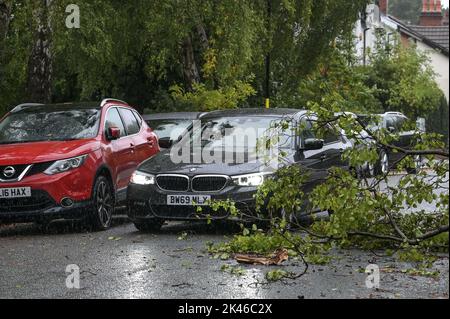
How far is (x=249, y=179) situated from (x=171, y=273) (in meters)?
2.92

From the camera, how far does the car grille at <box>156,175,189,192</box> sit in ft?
36.6

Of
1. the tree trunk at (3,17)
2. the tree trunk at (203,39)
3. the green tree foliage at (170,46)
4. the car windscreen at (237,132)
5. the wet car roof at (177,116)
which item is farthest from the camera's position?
the tree trunk at (203,39)

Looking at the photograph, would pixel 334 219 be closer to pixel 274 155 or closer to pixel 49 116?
pixel 274 155

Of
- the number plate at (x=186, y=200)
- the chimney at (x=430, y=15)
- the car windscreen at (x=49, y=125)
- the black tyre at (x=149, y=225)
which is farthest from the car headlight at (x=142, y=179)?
the chimney at (x=430, y=15)

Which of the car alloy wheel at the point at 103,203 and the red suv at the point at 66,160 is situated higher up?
the red suv at the point at 66,160

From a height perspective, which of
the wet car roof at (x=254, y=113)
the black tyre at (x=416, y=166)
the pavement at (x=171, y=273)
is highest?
the wet car roof at (x=254, y=113)

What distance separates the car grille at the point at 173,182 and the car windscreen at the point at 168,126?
528cm

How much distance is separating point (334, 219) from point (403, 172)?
1.24 meters

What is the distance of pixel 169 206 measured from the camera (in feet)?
36.6

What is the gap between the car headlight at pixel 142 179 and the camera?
1135cm

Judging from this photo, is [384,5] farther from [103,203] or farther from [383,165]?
[383,165]

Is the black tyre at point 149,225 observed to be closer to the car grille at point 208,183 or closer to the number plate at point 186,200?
the number plate at point 186,200

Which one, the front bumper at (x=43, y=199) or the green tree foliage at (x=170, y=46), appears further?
the green tree foliage at (x=170, y=46)
